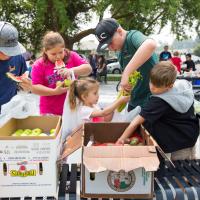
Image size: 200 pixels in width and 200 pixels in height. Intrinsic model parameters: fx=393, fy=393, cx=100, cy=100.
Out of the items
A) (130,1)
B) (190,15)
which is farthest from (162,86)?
(190,15)

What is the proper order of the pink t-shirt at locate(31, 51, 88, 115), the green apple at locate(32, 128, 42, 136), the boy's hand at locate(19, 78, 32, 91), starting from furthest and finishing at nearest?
the pink t-shirt at locate(31, 51, 88, 115)
the boy's hand at locate(19, 78, 32, 91)
the green apple at locate(32, 128, 42, 136)

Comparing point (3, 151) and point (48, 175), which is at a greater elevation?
point (3, 151)

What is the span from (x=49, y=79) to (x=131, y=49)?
0.73 metres

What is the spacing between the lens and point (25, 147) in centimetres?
189

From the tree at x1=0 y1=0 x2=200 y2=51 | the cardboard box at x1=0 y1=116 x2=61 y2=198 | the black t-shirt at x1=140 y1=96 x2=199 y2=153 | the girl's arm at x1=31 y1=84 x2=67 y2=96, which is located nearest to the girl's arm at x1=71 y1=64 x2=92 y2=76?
the girl's arm at x1=31 y1=84 x2=67 y2=96

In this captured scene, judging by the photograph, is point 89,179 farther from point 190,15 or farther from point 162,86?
point 190,15

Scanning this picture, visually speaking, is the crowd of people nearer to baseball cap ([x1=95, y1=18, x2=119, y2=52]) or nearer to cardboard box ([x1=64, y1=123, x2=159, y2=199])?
baseball cap ([x1=95, y1=18, x2=119, y2=52])

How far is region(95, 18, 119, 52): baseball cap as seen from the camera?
9.48ft

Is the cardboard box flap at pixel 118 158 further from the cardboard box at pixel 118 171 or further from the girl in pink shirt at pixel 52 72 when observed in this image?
the girl in pink shirt at pixel 52 72

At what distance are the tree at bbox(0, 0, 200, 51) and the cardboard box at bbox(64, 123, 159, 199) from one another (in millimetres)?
14637

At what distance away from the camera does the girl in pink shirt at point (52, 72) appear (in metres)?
3.14

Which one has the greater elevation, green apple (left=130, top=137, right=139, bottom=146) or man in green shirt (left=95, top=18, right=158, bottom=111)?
man in green shirt (left=95, top=18, right=158, bottom=111)

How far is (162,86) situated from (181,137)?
33cm

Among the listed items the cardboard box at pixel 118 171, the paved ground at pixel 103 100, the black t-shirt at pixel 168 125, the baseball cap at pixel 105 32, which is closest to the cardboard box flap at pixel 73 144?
the cardboard box at pixel 118 171
